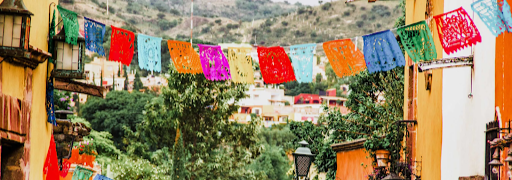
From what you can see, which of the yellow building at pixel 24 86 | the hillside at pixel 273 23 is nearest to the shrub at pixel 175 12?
the hillside at pixel 273 23

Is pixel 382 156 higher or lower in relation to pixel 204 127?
higher

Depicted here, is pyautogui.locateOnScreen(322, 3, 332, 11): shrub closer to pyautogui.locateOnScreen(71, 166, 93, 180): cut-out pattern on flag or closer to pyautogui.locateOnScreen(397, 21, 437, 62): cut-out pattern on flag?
pyautogui.locateOnScreen(71, 166, 93, 180): cut-out pattern on flag

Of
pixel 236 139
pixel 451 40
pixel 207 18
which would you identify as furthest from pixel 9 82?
pixel 207 18

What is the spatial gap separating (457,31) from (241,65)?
471 cm

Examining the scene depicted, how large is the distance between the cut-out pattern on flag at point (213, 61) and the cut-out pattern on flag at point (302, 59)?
1.12m

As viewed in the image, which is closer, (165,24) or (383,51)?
(383,51)

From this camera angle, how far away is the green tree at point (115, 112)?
5897 centimetres

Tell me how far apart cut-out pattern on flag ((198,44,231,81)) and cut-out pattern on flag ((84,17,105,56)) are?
2273 mm

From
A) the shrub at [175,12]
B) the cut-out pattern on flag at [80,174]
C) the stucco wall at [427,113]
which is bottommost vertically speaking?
the cut-out pattern on flag at [80,174]

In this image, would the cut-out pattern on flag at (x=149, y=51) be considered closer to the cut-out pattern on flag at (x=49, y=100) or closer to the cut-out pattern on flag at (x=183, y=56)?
the cut-out pattern on flag at (x=183, y=56)

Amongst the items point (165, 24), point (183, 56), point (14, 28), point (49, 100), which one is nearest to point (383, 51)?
point (183, 56)

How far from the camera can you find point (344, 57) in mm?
11023

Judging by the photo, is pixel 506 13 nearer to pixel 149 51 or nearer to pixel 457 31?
pixel 457 31

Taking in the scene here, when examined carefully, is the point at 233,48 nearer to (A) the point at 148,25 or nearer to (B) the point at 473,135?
(B) the point at 473,135
